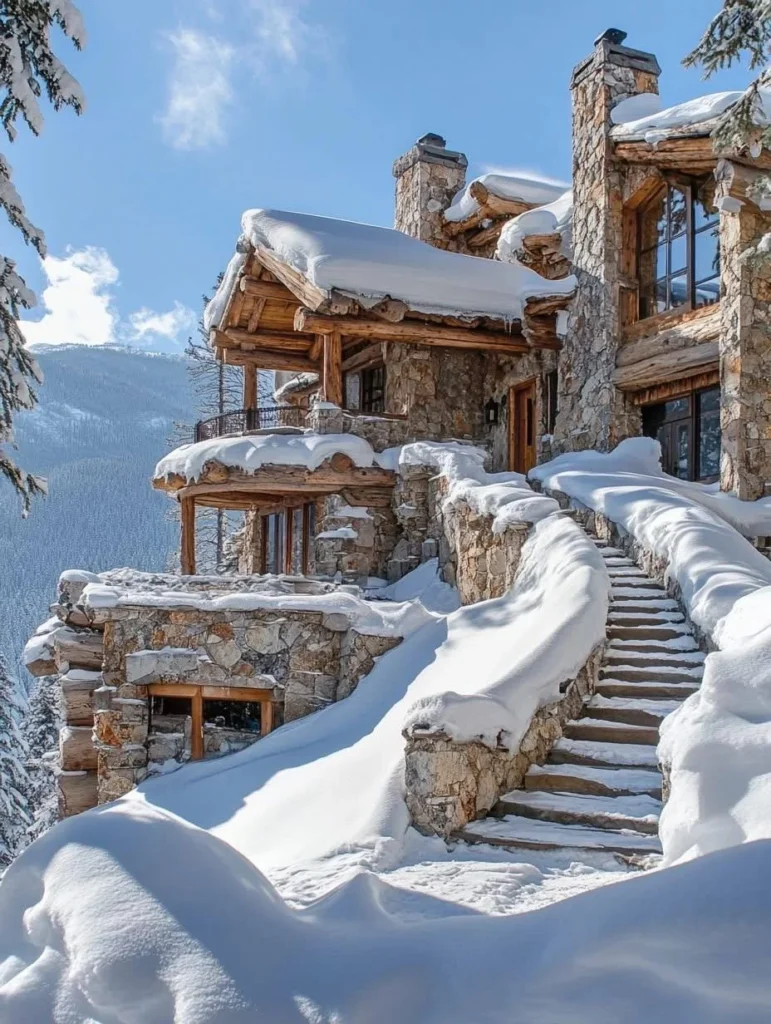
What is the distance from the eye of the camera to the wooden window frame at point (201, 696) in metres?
10.1

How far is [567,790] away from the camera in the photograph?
5.77m

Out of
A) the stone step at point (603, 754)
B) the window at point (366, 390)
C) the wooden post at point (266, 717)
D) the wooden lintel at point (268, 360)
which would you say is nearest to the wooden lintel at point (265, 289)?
the wooden lintel at point (268, 360)

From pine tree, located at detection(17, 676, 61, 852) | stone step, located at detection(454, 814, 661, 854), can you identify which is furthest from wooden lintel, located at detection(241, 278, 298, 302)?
stone step, located at detection(454, 814, 661, 854)

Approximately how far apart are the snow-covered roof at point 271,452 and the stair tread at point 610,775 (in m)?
9.79

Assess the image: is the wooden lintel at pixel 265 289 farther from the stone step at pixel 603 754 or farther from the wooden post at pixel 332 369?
the stone step at pixel 603 754

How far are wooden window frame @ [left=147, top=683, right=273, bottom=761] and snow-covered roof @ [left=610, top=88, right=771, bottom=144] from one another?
10.5 metres

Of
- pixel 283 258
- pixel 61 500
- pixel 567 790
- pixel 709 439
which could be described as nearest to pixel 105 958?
pixel 567 790

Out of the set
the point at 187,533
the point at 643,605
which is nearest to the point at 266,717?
the point at 643,605

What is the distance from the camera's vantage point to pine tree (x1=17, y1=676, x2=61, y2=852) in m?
20.2

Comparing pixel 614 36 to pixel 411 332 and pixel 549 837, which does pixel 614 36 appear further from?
pixel 549 837

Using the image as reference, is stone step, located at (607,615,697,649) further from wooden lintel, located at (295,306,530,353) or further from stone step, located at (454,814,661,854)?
wooden lintel, located at (295,306,530,353)

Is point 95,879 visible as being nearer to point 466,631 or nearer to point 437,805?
point 437,805

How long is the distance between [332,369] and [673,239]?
6.37 metres

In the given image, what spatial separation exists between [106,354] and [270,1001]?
201374 millimetres
